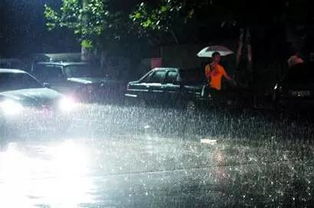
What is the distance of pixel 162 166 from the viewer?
10070 millimetres

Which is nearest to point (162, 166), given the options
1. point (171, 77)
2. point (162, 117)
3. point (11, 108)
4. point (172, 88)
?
point (11, 108)

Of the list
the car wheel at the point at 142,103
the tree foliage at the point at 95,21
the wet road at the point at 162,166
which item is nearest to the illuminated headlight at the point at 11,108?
the wet road at the point at 162,166

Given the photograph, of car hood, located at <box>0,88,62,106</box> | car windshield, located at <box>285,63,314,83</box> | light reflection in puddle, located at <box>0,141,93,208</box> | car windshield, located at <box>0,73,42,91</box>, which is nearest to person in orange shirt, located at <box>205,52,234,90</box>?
car windshield, located at <box>285,63,314,83</box>

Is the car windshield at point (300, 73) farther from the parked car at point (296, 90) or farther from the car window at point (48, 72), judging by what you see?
the car window at point (48, 72)

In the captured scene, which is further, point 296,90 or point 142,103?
point 142,103

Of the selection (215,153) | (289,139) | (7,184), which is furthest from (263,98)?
(7,184)

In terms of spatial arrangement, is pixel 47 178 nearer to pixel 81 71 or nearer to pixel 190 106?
pixel 190 106

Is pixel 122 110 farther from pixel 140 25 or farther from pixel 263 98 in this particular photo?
pixel 140 25

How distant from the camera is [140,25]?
88.5ft

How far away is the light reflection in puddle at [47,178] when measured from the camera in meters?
7.67

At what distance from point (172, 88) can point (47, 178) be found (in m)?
11.1

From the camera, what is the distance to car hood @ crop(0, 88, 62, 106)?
14625 mm

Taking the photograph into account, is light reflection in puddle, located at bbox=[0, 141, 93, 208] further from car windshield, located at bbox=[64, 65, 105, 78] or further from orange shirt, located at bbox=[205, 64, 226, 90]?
car windshield, located at bbox=[64, 65, 105, 78]

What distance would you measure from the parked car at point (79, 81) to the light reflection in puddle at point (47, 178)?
36.7 feet
